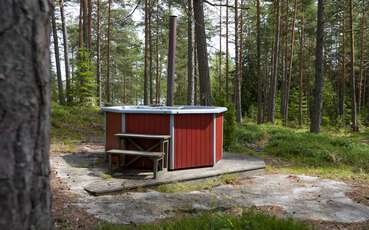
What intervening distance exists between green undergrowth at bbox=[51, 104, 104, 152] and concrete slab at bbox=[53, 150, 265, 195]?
158 centimetres

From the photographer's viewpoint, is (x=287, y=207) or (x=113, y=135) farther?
(x=113, y=135)

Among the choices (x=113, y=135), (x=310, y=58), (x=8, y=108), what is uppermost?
(x=310, y=58)

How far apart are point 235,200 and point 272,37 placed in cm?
2082

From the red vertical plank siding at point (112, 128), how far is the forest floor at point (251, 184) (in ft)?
4.25

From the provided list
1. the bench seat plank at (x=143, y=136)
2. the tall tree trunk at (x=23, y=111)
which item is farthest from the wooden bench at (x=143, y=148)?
the tall tree trunk at (x=23, y=111)

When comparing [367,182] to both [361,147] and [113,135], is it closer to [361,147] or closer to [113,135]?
[361,147]

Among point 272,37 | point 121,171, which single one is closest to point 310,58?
point 272,37

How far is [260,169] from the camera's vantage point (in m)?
7.32

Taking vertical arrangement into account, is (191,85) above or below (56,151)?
above

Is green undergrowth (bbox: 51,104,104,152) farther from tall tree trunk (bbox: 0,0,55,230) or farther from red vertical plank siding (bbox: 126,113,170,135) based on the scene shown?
tall tree trunk (bbox: 0,0,55,230)

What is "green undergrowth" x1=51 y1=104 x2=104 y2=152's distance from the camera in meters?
9.87

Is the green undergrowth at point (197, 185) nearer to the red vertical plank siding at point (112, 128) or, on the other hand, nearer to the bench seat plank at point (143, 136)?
the bench seat plank at point (143, 136)

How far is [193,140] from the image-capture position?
268 inches

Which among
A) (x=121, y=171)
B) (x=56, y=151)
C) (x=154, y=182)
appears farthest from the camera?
(x=56, y=151)
